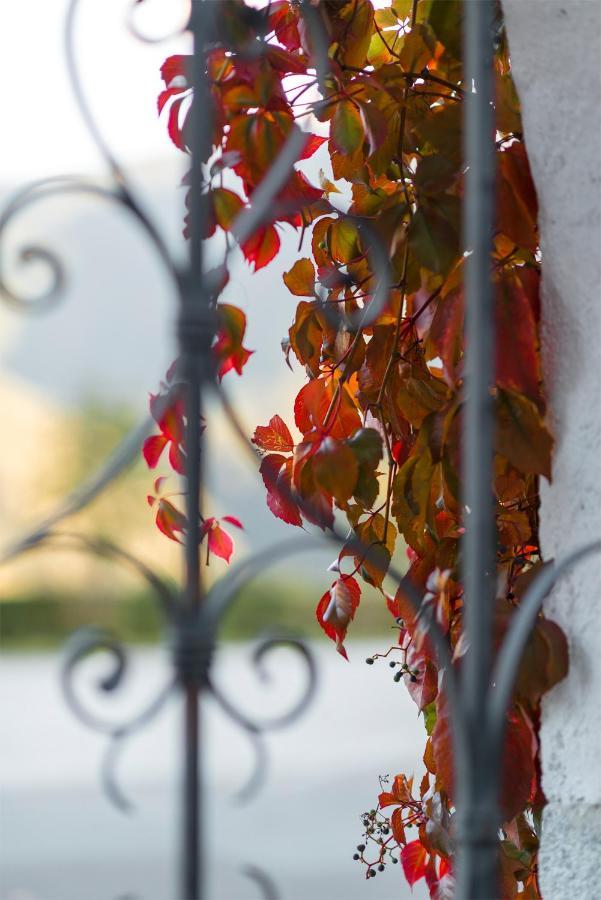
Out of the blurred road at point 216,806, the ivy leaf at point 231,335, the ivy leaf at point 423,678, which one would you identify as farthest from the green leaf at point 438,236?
the blurred road at point 216,806

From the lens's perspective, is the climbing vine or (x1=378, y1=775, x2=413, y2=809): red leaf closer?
the climbing vine

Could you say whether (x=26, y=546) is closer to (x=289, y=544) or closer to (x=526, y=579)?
(x=289, y=544)

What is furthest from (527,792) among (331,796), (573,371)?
(331,796)

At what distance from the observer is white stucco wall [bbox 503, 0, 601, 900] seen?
484 millimetres

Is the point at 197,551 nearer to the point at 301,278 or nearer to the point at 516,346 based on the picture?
the point at 516,346

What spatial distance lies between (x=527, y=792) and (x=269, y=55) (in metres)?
0.40

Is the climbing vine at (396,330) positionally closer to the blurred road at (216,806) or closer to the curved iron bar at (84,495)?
the curved iron bar at (84,495)

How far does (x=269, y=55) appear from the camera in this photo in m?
0.57

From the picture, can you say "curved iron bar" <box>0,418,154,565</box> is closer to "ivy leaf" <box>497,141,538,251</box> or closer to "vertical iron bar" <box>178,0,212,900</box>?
"vertical iron bar" <box>178,0,212,900</box>

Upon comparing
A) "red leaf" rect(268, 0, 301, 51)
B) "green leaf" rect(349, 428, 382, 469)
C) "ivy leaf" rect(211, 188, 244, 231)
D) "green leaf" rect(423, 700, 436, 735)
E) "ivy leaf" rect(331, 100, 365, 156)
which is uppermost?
"red leaf" rect(268, 0, 301, 51)

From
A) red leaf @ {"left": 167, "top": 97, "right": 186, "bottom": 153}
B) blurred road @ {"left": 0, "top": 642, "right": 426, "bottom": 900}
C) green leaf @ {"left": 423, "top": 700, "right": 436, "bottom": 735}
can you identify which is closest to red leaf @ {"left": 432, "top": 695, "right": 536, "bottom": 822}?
green leaf @ {"left": 423, "top": 700, "right": 436, "bottom": 735}

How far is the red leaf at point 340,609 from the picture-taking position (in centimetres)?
60

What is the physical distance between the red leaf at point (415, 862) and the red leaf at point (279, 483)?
22 centimetres

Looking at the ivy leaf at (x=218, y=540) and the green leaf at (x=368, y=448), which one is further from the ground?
the ivy leaf at (x=218, y=540)
